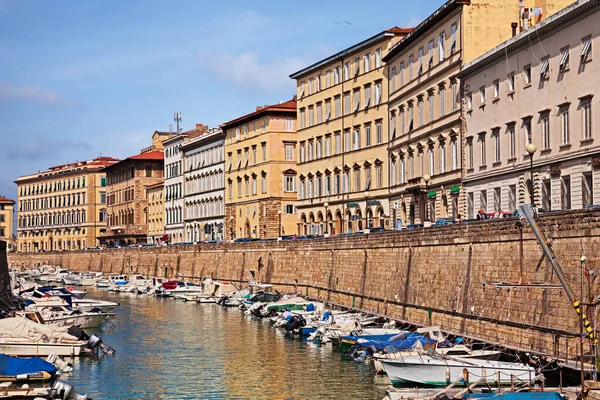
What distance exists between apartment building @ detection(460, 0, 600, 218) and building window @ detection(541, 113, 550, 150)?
0.05 meters

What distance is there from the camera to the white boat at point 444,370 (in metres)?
32.7

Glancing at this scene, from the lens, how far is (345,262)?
6450 centimetres

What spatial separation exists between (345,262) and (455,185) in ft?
30.2

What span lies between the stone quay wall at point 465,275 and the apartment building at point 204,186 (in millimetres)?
41778

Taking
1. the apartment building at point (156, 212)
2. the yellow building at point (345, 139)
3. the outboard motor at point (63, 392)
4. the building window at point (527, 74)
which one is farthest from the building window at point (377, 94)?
the apartment building at point (156, 212)

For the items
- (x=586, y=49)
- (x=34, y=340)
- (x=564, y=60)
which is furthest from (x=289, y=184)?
(x=34, y=340)

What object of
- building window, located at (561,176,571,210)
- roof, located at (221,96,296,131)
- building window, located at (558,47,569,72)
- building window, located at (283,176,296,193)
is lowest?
building window, located at (561,176,571,210)

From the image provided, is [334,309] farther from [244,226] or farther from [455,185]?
[244,226]

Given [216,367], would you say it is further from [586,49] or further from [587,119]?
[586,49]

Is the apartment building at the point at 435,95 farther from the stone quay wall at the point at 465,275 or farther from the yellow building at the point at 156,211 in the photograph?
the yellow building at the point at 156,211

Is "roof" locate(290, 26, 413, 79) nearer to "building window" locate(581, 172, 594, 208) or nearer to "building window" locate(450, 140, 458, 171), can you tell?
"building window" locate(450, 140, 458, 171)

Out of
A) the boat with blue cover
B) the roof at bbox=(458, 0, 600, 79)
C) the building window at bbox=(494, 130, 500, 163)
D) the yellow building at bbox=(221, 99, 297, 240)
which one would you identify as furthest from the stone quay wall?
the yellow building at bbox=(221, 99, 297, 240)

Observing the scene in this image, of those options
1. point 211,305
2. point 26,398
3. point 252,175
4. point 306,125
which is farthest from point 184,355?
point 252,175

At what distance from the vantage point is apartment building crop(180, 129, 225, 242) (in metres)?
123
